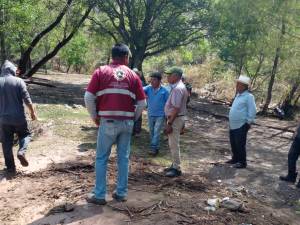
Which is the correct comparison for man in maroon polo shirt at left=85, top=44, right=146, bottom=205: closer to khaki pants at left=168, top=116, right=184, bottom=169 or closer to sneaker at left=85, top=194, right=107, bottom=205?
sneaker at left=85, top=194, right=107, bottom=205

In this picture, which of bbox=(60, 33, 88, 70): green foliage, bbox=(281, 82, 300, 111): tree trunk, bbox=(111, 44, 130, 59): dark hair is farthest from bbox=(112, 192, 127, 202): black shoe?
bbox=(60, 33, 88, 70): green foliage

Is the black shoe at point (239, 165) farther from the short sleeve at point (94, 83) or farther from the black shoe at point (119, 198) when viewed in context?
the short sleeve at point (94, 83)

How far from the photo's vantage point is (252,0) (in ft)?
53.9

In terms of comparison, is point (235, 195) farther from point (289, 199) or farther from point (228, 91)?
point (228, 91)

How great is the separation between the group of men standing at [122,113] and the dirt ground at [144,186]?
32 centimetres

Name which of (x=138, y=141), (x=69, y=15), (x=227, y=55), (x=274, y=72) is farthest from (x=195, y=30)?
(x=138, y=141)

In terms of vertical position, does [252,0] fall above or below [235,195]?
above

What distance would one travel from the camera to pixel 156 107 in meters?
9.24

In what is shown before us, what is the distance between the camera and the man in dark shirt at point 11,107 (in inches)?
283

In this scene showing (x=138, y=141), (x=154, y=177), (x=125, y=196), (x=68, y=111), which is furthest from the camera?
(x=68, y=111)

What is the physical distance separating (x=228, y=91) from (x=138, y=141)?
1668 cm

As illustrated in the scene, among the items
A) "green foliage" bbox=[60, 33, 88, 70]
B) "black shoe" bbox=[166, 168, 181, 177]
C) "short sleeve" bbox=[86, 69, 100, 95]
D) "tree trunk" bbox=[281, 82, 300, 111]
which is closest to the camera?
"short sleeve" bbox=[86, 69, 100, 95]

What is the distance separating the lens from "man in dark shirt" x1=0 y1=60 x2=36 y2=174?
7.19 m

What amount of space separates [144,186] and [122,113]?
167 centimetres
